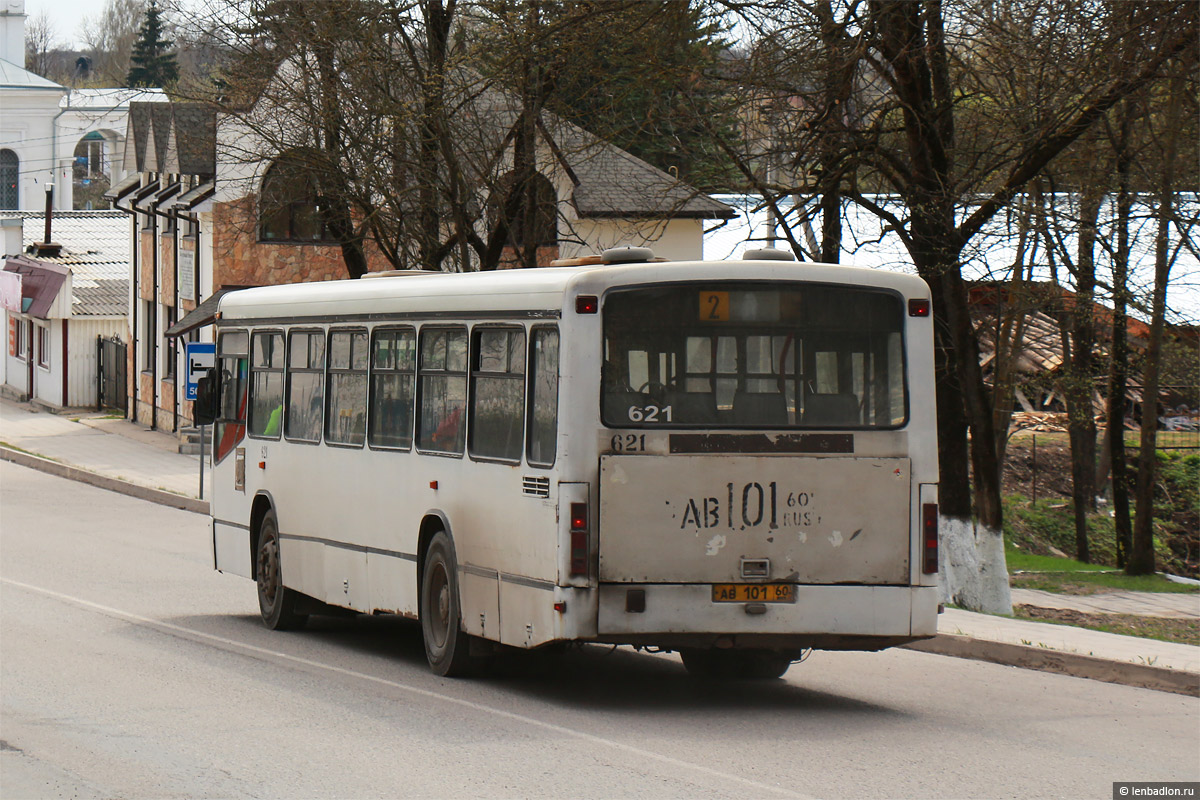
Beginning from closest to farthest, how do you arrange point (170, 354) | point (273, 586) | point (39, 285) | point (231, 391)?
point (273, 586) < point (231, 391) < point (170, 354) < point (39, 285)

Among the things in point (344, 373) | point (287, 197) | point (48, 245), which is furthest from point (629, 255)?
point (48, 245)

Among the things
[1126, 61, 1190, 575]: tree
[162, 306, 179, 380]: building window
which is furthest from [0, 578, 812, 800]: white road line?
[162, 306, 179, 380]: building window

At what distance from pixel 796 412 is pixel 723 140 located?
9699 mm

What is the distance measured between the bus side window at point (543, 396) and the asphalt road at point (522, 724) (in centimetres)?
156

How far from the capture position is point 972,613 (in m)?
16.8

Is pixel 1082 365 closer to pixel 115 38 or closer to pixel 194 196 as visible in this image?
pixel 194 196

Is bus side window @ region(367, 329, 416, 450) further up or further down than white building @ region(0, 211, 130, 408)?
further down

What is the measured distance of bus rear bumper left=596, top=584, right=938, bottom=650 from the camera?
32.9ft

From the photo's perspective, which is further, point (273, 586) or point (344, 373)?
point (273, 586)

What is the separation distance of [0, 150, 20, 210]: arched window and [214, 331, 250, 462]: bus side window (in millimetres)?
83728

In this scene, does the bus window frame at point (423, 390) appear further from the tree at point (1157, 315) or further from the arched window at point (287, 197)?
the arched window at point (287, 197)

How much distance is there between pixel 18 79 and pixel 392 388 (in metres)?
88.2

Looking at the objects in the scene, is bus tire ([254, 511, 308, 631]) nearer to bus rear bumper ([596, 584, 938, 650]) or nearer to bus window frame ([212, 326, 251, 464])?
bus window frame ([212, 326, 251, 464])

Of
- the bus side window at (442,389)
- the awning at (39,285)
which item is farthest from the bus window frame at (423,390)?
the awning at (39,285)
